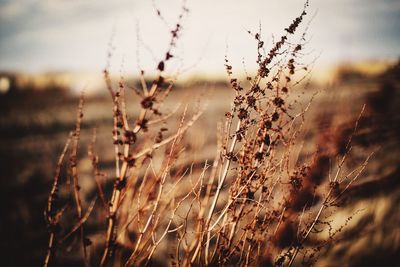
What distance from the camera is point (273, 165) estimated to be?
196 cm

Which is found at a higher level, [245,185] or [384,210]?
[245,185]

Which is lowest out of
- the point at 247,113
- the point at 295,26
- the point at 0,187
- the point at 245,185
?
the point at 0,187

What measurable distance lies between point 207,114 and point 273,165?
599 inches

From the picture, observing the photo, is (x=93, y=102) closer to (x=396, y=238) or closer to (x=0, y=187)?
(x=0, y=187)

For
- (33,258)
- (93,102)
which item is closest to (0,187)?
(33,258)

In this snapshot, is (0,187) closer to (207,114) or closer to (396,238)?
(396,238)

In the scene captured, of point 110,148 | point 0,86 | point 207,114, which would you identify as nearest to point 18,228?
point 110,148

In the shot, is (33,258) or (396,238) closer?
(33,258)

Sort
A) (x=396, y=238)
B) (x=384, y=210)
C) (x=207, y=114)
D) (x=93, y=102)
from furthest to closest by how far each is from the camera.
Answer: (x=93, y=102)
(x=207, y=114)
(x=384, y=210)
(x=396, y=238)

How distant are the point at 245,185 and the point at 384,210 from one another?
502 centimetres

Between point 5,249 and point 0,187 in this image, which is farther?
point 0,187

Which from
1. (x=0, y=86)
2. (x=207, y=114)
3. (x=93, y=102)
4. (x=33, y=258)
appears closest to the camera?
(x=33, y=258)

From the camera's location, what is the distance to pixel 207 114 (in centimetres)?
1711

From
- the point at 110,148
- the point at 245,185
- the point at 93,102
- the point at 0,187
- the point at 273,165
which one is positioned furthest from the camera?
the point at 93,102
